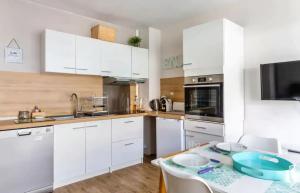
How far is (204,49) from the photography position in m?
2.68

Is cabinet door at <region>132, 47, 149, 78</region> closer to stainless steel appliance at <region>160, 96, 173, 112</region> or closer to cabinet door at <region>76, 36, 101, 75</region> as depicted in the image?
stainless steel appliance at <region>160, 96, 173, 112</region>

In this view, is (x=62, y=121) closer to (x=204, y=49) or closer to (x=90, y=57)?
(x=90, y=57)

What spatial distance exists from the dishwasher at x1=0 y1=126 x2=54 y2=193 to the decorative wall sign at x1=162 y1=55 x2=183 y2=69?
2.31 m

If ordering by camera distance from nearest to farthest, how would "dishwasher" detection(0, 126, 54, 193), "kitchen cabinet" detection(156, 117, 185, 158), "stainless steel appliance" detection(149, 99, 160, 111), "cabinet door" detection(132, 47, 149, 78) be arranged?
"dishwasher" detection(0, 126, 54, 193), "kitchen cabinet" detection(156, 117, 185, 158), "cabinet door" detection(132, 47, 149, 78), "stainless steel appliance" detection(149, 99, 160, 111)

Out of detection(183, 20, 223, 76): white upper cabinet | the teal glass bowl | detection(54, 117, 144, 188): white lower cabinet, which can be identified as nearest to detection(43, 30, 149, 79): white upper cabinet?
detection(54, 117, 144, 188): white lower cabinet

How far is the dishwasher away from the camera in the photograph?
2027 millimetres

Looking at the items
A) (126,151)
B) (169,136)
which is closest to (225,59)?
(169,136)

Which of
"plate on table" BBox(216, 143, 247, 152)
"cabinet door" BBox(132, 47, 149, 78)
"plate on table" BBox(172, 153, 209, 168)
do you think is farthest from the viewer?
"cabinet door" BBox(132, 47, 149, 78)

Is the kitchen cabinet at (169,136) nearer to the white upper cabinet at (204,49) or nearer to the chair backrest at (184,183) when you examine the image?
the white upper cabinet at (204,49)

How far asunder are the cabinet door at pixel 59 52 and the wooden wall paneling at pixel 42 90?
0.32m

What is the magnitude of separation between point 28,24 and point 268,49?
3253 mm

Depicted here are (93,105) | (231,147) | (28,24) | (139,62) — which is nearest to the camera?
(231,147)

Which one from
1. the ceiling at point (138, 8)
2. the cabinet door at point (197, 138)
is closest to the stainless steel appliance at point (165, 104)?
the cabinet door at point (197, 138)

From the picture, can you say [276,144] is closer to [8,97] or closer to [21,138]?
[21,138]
